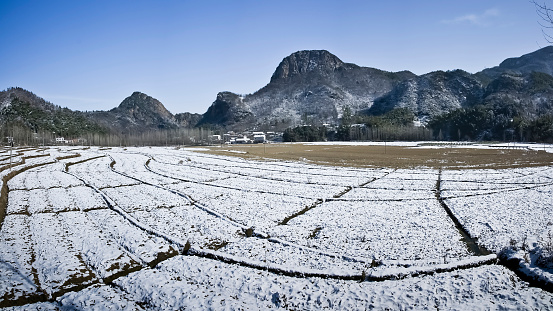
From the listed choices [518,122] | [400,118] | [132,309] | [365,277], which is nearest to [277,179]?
[365,277]

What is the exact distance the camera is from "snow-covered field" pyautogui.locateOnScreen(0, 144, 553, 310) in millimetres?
9711

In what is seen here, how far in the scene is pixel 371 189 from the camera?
27781 mm

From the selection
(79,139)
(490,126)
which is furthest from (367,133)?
(79,139)

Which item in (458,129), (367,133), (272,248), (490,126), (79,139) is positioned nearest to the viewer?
(272,248)

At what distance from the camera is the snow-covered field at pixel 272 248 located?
9.71 meters

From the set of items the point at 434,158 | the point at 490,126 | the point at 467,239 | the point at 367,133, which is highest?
the point at 490,126

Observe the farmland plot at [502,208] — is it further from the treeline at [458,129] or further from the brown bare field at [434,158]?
the treeline at [458,129]

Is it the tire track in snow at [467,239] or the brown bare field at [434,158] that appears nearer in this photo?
the tire track in snow at [467,239]

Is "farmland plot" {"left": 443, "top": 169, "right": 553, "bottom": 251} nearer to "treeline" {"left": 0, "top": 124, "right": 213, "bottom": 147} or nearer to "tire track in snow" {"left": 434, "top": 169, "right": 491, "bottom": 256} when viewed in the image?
"tire track in snow" {"left": 434, "top": 169, "right": 491, "bottom": 256}

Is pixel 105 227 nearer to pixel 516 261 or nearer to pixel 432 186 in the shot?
pixel 516 261

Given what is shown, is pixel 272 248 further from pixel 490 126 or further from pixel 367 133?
→ pixel 367 133

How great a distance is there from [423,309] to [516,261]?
18.1 feet

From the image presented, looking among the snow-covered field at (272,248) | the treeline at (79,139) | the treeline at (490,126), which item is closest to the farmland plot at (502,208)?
the snow-covered field at (272,248)

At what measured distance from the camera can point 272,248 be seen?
13.8 metres
